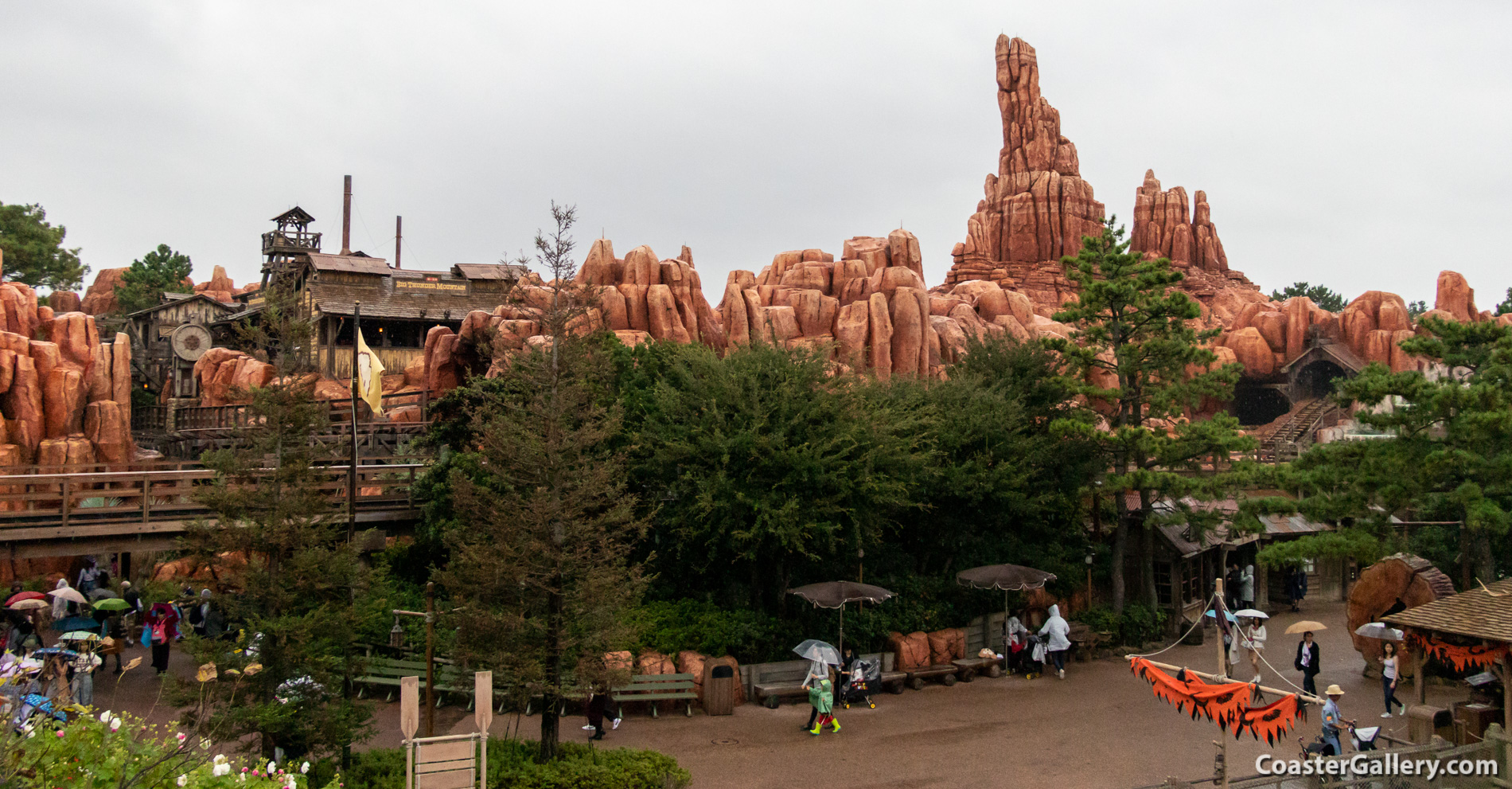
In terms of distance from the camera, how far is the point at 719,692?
1688 cm

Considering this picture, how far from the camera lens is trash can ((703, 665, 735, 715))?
1688cm

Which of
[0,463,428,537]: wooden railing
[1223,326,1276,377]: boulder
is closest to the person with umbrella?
[0,463,428,537]: wooden railing

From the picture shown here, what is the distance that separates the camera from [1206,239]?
91.6m

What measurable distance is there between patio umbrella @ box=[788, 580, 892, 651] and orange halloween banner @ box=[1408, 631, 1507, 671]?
8233 mm

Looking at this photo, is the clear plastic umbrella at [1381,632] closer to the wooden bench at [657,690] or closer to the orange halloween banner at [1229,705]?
the orange halloween banner at [1229,705]

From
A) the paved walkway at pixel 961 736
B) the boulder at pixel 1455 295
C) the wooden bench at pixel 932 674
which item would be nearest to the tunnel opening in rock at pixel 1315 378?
the boulder at pixel 1455 295

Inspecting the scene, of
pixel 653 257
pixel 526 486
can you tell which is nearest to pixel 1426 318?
pixel 526 486

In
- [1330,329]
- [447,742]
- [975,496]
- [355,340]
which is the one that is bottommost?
[447,742]

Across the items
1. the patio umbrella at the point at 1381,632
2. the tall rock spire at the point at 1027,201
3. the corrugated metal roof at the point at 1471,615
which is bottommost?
the patio umbrella at the point at 1381,632

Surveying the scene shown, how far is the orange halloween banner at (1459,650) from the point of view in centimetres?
1247

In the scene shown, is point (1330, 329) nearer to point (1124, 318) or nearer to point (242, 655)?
point (1124, 318)

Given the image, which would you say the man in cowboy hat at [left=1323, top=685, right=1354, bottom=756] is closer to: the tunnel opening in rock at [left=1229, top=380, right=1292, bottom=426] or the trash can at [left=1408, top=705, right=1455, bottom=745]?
the trash can at [left=1408, top=705, right=1455, bottom=745]

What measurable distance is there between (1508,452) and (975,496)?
9980 mm

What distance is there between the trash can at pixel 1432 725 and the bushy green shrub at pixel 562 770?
10490 mm
